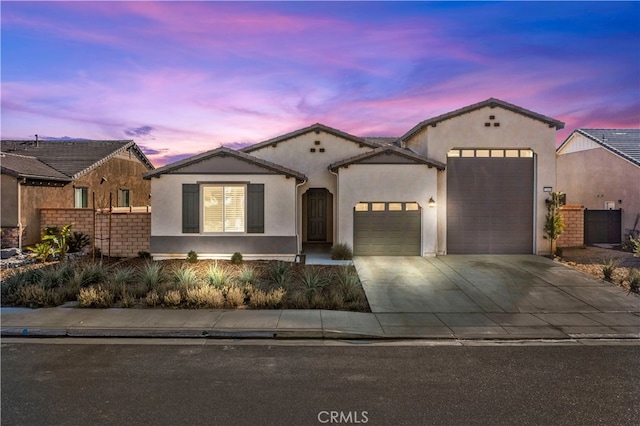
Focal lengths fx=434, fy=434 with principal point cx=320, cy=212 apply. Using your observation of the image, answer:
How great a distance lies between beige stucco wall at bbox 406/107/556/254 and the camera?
57.3 ft

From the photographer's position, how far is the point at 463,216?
1758 cm

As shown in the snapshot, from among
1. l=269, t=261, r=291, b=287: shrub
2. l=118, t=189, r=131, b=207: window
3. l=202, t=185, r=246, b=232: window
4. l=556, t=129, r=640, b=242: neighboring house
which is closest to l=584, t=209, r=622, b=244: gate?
l=556, t=129, r=640, b=242: neighboring house

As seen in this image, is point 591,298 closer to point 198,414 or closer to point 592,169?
point 198,414

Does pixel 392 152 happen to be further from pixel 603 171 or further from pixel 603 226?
pixel 603 171

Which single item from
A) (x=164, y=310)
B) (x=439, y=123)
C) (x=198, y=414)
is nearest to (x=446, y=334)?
(x=198, y=414)

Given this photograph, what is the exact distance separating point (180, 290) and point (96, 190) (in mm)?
17001

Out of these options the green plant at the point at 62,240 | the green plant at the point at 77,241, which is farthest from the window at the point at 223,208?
the green plant at the point at 77,241

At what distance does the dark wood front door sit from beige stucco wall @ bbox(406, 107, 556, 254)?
531cm

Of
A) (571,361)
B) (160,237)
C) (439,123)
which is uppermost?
→ (439,123)

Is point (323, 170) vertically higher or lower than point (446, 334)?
higher

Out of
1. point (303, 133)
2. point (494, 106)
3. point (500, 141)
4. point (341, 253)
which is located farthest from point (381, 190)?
point (494, 106)

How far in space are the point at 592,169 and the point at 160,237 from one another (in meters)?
22.3

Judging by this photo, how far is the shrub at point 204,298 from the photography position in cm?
1001

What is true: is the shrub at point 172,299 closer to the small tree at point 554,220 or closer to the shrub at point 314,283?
the shrub at point 314,283
